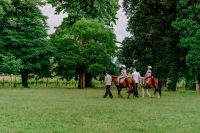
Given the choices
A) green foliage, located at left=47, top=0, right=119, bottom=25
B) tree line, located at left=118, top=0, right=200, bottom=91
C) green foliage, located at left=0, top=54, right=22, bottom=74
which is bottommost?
green foliage, located at left=47, top=0, right=119, bottom=25

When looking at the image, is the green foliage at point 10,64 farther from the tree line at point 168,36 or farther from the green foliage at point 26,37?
the tree line at point 168,36

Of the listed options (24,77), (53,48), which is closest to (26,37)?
(53,48)

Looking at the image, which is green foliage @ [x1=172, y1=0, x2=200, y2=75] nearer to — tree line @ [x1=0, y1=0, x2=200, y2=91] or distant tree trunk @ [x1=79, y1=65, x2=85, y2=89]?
tree line @ [x1=0, y1=0, x2=200, y2=91]

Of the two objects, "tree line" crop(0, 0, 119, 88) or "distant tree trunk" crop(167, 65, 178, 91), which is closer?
"distant tree trunk" crop(167, 65, 178, 91)

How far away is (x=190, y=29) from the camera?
5159 cm

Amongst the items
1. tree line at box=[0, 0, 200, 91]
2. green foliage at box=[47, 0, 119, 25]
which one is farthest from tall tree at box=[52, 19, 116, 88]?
green foliage at box=[47, 0, 119, 25]

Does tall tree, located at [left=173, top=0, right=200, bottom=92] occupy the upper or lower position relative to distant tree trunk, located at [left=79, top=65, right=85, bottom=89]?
upper

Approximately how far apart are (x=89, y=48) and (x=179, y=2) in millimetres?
14763

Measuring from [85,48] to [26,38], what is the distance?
349 inches

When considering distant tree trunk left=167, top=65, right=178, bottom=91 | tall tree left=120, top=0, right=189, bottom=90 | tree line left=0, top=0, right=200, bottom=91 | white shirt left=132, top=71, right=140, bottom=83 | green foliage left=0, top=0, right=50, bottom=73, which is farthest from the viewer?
green foliage left=0, top=0, right=50, bottom=73

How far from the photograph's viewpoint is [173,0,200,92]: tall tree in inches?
1988

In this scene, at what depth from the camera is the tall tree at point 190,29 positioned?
50.5 meters

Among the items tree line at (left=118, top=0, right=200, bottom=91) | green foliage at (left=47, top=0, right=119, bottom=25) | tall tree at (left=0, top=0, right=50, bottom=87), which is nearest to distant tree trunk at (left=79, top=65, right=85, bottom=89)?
tall tree at (left=0, top=0, right=50, bottom=87)

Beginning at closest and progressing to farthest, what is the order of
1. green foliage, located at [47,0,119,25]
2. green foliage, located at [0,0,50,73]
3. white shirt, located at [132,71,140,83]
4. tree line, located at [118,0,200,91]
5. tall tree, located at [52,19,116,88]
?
green foliage, located at [47,0,119,25], white shirt, located at [132,71,140,83], tree line, located at [118,0,200,91], tall tree, located at [52,19,116,88], green foliage, located at [0,0,50,73]
